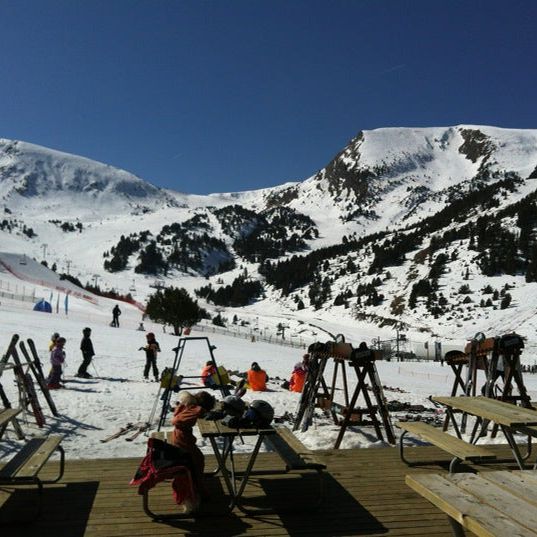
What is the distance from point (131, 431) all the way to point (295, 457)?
5.72 metres

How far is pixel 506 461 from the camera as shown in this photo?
6.92 metres

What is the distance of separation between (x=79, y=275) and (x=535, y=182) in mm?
140897

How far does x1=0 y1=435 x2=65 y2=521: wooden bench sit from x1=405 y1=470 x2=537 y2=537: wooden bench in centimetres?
A: 350

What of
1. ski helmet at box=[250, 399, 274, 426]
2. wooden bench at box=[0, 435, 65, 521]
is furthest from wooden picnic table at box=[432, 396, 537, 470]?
wooden bench at box=[0, 435, 65, 521]

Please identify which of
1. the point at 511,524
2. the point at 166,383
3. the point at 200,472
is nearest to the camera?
the point at 511,524

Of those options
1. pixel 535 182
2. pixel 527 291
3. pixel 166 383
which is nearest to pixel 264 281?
pixel 535 182

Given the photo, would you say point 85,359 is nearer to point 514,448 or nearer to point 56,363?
point 56,363

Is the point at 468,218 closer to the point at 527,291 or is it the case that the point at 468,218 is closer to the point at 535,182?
the point at 535,182

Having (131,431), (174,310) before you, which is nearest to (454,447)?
(131,431)

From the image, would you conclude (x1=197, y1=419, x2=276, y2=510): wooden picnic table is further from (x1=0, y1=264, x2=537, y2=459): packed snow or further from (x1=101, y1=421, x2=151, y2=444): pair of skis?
(x1=101, y1=421, x2=151, y2=444): pair of skis

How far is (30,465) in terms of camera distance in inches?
211

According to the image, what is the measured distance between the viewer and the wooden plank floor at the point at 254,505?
4.94 m

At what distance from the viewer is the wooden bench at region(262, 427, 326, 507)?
5.44m

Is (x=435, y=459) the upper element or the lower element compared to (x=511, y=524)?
lower
